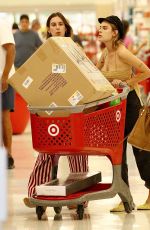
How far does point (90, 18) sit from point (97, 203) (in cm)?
3126

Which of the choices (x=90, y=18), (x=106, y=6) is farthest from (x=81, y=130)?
(x=90, y=18)

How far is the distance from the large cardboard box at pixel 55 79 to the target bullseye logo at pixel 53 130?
0.27 feet

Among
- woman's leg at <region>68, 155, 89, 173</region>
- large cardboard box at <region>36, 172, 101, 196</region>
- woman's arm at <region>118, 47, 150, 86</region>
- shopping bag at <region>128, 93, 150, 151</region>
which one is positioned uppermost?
woman's arm at <region>118, 47, 150, 86</region>

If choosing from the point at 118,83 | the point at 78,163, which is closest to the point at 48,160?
the point at 78,163

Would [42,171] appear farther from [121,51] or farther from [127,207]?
[121,51]

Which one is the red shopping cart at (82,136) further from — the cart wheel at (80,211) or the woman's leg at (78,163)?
the woman's leg at (78,163)

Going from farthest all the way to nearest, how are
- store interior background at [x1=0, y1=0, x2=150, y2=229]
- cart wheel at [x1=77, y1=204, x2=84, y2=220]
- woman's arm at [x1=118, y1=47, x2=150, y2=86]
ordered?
store interior background at [x1=0, y1=0, x2=150, y2=229]
woman's arm at [x1=118, y1=47, x2=150, y2=86]
cart wheel at [x1=77, y1=204, x2=84, y2=220]

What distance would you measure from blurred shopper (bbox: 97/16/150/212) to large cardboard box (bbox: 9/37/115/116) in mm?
452

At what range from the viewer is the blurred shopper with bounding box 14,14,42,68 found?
41.2 ft

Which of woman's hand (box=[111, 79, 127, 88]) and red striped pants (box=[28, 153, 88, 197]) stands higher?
woman's hand (box=[111, 79, 127, 88])

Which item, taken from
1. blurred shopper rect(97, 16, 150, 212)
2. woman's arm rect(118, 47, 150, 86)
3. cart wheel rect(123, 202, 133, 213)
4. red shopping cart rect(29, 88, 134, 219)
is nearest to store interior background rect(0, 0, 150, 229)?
red shopping cart rect(29, 88, 134, 219)

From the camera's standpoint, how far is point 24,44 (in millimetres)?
12617

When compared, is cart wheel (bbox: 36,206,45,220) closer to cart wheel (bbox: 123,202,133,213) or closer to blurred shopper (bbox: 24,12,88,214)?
blurred shopper (bbox: 24,12,88,214)

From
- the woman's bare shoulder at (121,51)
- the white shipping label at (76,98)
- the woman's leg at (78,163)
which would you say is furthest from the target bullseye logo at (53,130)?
the woman's bare shoulder at (121,51)
